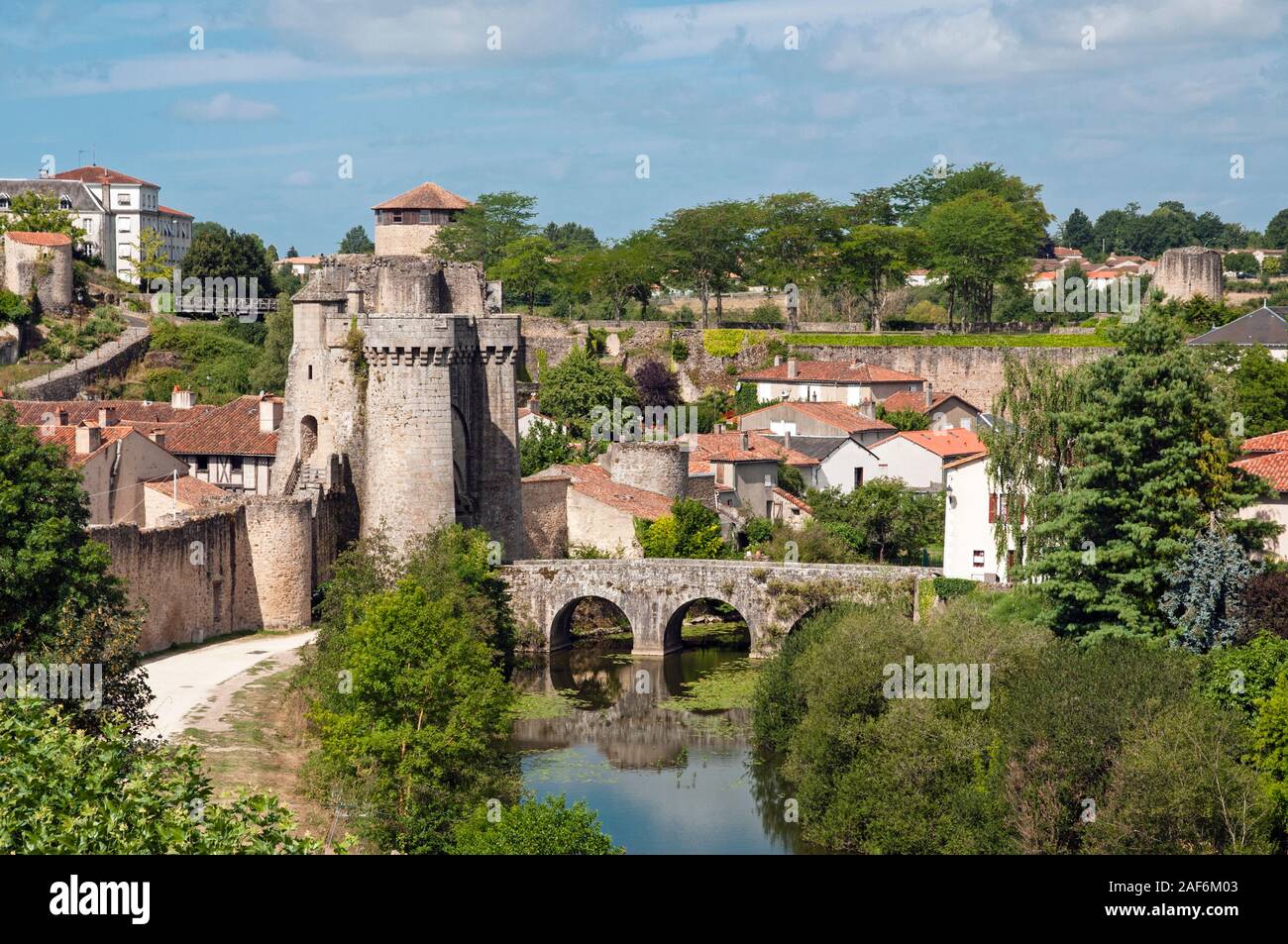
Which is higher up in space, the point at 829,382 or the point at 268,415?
the point at 829,382

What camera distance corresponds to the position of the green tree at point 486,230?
85188 mm

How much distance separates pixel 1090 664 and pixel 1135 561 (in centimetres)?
487

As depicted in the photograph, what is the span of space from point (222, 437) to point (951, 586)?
2323 cm

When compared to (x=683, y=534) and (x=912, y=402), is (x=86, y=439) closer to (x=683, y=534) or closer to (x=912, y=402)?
(x=683, y=534)

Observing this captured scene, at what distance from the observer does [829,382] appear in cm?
7681

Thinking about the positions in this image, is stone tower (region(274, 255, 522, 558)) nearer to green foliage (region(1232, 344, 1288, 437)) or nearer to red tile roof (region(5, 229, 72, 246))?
green foliage (region(1232, 344, 1288, 437))

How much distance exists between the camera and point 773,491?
2274 inches

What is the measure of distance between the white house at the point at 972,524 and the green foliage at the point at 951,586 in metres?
0.72

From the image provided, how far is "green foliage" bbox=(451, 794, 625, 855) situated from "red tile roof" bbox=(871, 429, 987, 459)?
40318 mm

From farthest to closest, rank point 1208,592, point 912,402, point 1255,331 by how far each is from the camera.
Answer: point 912,402 → point 1255,331 → point 1208,592

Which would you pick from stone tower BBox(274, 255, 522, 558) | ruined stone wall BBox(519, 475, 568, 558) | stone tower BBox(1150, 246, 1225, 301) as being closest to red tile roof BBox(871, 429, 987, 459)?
ruined stone wall BBox(519, 475, 568, 558)

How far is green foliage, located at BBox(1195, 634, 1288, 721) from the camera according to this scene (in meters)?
29.0

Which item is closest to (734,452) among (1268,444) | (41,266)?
(1268,444)
